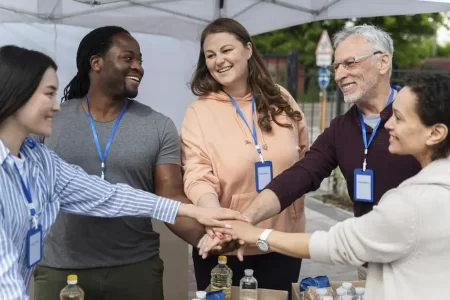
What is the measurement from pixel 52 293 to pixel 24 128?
0.96 metres

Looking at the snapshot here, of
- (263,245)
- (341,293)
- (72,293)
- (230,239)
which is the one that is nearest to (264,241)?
(263,245)

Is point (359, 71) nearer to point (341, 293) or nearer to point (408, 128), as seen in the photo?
point (408, 128)

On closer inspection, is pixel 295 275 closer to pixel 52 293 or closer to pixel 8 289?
pixel 52 293

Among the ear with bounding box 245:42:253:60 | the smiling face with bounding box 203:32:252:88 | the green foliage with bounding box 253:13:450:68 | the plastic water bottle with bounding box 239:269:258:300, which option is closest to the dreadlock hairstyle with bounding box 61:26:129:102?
the smiling face with bounding box 203:32:252:88

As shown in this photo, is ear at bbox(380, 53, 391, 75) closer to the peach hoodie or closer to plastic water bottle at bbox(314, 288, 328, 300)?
the peach hoodie

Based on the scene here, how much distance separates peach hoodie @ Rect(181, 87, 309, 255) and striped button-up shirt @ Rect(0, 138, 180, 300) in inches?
14.7

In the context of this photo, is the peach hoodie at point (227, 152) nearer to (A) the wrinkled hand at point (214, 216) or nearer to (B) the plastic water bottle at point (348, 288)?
(A) the wrinkled hand at point (214, 216)

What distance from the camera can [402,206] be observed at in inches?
58.3

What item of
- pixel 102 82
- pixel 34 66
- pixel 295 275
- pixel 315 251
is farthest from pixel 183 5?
pixel 315 251

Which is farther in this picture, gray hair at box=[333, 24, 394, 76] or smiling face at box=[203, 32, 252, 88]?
smiling face at box=[203, 32, 252, 88]

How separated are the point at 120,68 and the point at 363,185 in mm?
1118

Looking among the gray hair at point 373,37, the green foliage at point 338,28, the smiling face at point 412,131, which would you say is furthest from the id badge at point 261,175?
the green foliage at point 338,28

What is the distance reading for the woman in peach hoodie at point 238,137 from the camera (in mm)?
2486

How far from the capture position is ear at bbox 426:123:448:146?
5.06 feet
